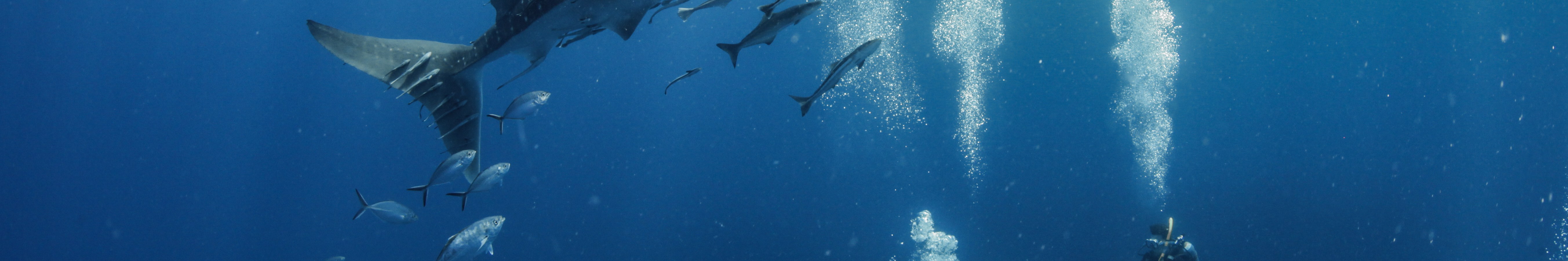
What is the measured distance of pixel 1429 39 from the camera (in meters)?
42.1

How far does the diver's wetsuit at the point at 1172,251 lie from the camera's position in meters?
6.48

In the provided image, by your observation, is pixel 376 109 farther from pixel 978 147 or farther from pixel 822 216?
pixel 978 147

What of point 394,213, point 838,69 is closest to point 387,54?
point 838,69

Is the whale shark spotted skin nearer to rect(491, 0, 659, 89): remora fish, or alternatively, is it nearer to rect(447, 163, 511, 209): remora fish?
rect(491, 0, 659, 89): remora fish

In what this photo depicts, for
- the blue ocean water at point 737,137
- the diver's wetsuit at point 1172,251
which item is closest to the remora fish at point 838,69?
the diver's wetsuit at point 1172,251

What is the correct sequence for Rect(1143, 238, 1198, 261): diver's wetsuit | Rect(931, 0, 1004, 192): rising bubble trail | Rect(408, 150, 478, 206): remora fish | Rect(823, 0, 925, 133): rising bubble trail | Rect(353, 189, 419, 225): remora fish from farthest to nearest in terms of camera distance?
Rect(931, 0, 1004, 192): rising bubble trail, Rect(823, 0, 925, 133): rising bubble trail, Rect(1143, 238, 1198, 261): diver's wetsuit, Rect(353, 189, 419, 225): remora fish, Rect(408, 150, 478, 206): remora fish

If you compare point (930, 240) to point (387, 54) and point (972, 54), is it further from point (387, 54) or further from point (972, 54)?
point (387, 54)

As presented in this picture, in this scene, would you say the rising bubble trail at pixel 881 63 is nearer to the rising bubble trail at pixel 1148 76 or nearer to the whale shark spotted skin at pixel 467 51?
the rising bubble trail at pixel 1148 76

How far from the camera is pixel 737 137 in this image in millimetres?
26484

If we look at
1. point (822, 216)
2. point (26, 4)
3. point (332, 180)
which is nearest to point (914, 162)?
point (822, 216)

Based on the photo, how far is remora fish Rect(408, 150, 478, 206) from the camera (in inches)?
116

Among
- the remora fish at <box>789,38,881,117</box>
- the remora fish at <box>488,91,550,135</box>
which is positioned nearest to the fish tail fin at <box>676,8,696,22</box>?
the remora fish at <box>789,38,881,117</box>

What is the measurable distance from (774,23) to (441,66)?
1.56m

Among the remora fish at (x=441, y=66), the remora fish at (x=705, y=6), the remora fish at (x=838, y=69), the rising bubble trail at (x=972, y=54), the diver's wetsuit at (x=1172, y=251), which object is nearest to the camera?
the remora fish at (x=705, y=6)
